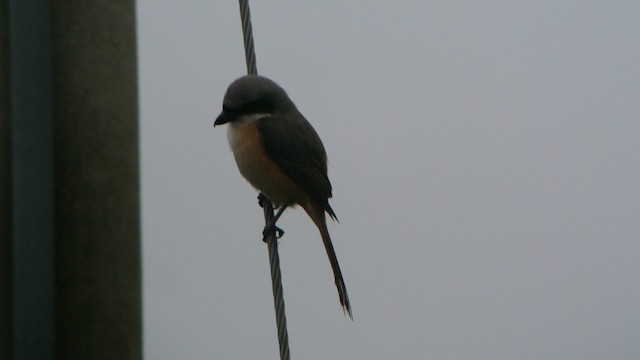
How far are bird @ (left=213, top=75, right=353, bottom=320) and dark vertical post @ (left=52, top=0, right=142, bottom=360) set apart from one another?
33 centimetres

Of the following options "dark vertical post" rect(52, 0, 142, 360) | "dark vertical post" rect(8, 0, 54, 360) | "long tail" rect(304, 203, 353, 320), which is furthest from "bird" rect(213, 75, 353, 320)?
"dark vertical post" rect(8, 0, 54, 360)

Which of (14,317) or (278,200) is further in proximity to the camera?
(278,200)

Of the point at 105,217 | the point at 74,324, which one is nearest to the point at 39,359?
the point at 74,324

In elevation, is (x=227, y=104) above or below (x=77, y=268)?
above

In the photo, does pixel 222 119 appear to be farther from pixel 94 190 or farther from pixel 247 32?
pixel 247 32

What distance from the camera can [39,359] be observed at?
123 inches

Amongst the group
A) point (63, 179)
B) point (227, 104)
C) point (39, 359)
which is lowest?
point (39, 359)

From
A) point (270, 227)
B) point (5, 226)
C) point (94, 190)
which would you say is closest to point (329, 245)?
point (270, 227)

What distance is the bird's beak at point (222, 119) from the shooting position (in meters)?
3.36

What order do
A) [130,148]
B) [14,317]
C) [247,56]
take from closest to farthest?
[247,56]
[14,317]
[130,148]

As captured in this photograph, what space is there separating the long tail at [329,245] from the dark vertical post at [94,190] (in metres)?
0.55

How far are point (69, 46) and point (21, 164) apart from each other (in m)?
0.38

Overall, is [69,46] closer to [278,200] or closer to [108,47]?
[108,47]

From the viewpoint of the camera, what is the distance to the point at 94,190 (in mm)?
3221
